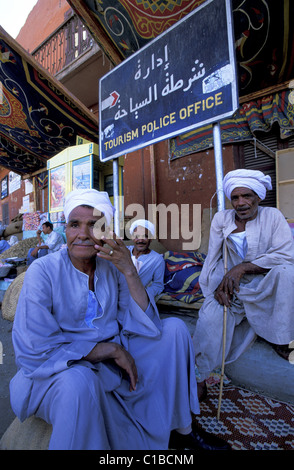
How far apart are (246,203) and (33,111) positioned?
6021mm

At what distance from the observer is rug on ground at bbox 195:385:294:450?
151 cm

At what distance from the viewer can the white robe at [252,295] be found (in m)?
1.83

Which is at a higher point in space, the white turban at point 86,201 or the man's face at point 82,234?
the white turban at point 86,201

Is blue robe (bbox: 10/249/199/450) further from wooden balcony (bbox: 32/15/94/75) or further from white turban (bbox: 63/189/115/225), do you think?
wooden balcony (bbox: 32/15/94/75)

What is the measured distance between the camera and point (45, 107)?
598cm

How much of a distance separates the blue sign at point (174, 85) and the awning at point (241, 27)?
1.05 m

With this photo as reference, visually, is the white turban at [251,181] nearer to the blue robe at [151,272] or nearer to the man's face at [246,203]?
the man's face at [246,203]

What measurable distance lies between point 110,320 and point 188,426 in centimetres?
73

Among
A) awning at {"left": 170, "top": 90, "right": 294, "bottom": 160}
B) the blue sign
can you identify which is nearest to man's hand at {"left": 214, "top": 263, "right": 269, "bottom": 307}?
the blue sign

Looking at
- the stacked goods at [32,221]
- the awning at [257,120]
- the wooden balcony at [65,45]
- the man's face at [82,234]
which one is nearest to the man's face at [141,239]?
the man's face at [82,234]

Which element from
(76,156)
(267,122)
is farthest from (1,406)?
(267,122)

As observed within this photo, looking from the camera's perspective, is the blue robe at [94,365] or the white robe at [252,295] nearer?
the blue robe at [94,365]

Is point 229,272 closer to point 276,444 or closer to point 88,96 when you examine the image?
point 276,444
